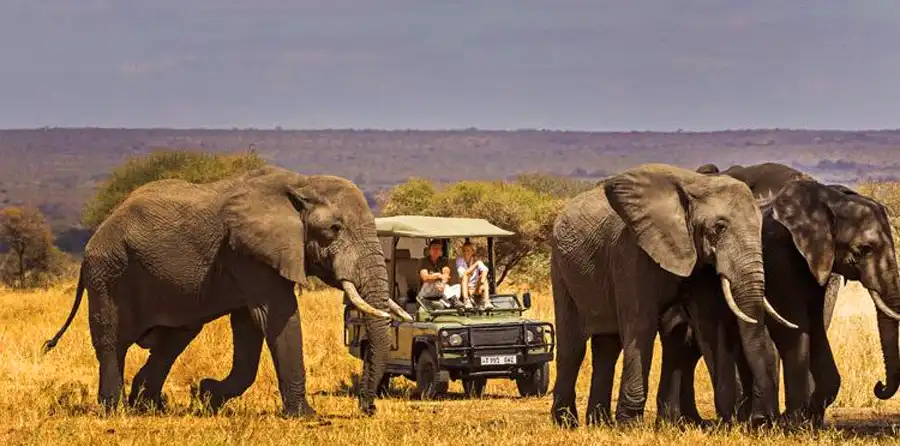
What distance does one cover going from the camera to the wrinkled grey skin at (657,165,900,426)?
16.6 m

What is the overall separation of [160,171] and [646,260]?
49693 millimetres

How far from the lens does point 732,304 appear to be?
16.0 metres

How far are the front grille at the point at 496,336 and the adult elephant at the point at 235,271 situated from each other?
404 cm

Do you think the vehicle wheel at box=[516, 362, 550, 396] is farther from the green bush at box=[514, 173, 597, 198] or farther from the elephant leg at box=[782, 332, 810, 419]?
the green bush at box=[514, 173, 597, 198]

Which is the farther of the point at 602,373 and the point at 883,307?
the point at 602,373

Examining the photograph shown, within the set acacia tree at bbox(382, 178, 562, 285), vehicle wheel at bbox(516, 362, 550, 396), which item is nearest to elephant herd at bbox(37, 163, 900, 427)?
vehicle wheel at bbox(516, 362, 550, 396)

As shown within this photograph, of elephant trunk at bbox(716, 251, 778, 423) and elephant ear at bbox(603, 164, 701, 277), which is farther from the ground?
elephant ear at bbox(603, 164, 701, 277)

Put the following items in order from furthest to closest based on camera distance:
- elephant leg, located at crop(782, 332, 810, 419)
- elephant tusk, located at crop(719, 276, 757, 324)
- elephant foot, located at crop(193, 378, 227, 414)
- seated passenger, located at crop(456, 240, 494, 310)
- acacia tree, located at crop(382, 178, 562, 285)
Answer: acacia tree, located at crop(382, 178, 562, 285)
seated passenger, located at crop(456, 240, 494, 310)
elephant foot, located at crop(193, 378, 227, 414)
elephant leg, located at crop(782, 332, 810, 419)
elephant tusk, located at crop(719, 276, 757, 324)

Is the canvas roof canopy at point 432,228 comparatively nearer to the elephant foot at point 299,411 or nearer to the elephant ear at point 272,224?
the elephant ear at point 272,224

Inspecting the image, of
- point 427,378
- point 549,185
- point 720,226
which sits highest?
point 549,185

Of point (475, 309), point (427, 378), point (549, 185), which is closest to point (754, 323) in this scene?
point (427, 378)

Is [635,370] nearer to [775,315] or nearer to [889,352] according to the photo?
[775,315]

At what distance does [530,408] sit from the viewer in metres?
21.7

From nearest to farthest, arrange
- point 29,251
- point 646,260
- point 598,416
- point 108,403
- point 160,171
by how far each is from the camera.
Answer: point 646,260
point 598,416
point 108,403
point 29,251
point 160,171
